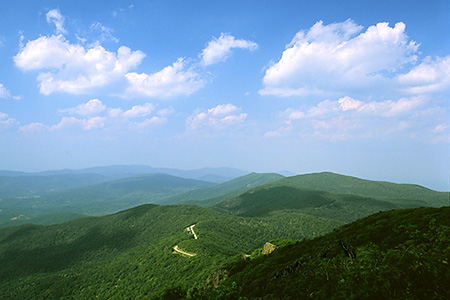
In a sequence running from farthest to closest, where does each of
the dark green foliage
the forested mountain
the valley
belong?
the forested mountain < the valley < the dark green foliage

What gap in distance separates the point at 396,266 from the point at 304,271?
11609mm

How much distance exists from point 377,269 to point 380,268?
41 centimetres

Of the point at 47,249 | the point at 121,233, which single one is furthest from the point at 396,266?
the point at 47,249

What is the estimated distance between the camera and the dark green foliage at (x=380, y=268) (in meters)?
17.3

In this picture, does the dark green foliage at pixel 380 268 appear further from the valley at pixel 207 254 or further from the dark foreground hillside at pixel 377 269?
the valley at pixel 207 254

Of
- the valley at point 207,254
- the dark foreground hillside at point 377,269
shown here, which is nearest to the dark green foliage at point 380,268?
the dark foreground hillside at point 377,269

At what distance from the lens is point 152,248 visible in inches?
5005

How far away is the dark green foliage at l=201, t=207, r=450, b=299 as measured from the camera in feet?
56.9

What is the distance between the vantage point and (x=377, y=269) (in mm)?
20938

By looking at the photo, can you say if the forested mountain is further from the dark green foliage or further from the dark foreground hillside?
the dark green foliage

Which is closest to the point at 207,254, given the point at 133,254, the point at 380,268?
the point at 133,254

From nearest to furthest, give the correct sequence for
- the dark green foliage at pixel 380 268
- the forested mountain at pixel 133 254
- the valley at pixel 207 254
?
the dark green foliage at pixel 380 268 → the valley at pixel 207 254 → the forested mountain at pixel 133 254

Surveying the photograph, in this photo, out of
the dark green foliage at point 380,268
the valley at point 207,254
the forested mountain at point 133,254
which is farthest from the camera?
the forested mountain at point 133,254

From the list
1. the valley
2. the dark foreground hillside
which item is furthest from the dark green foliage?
the valley
